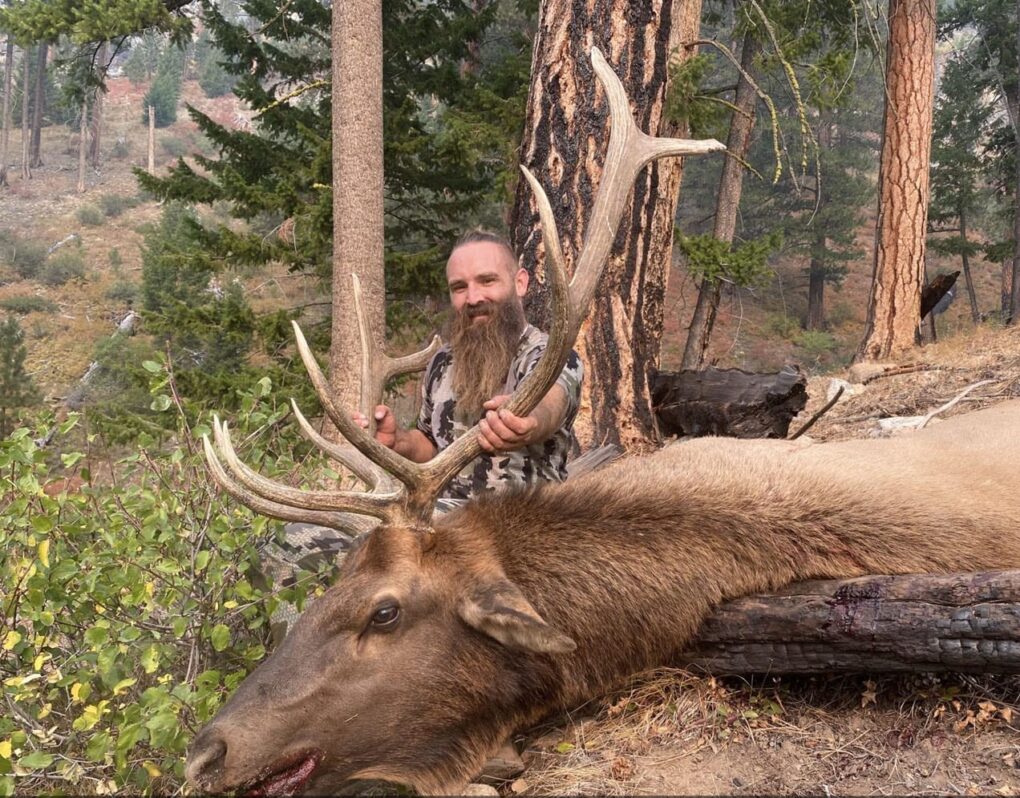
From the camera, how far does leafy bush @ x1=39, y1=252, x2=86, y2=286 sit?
39781 millimetres

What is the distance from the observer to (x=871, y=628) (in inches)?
109

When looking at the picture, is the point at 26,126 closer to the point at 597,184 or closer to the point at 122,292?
the point at 122,292

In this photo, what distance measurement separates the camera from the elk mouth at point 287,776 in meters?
2.55

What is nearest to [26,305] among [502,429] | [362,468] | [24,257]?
[24,257]

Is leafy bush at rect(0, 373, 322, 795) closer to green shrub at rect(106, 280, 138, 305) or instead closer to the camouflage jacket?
the camouflage jacket

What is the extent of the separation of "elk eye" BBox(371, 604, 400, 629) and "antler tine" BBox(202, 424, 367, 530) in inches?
18.6

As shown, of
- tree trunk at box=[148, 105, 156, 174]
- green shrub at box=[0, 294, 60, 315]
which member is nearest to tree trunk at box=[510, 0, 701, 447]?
green shrub at box=[0, 294, 60, 315]

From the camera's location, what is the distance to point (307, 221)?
9.69m

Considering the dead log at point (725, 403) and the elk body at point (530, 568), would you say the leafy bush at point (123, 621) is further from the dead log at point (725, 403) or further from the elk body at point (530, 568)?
the dead log at point (725, 403)

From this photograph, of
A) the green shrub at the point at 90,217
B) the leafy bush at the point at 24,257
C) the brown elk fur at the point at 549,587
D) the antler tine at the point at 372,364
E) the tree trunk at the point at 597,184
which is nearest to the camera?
the brown elk fur at the point at 549,587

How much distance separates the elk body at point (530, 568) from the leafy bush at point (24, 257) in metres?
45.0

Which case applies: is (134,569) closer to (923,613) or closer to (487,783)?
(487,783)

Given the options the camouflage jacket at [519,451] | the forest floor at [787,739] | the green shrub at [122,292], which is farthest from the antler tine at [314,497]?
the green shrub at [122,292]

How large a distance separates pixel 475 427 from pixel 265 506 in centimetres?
A: 88
